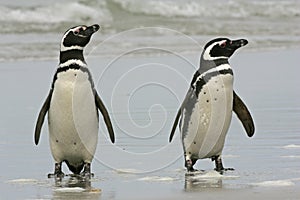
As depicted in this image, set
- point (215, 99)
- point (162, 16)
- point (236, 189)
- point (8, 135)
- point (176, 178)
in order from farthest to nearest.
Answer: point (162, 16) < point (8, 135) < point (215, 99) < point (176, 178) < point (236, 189)

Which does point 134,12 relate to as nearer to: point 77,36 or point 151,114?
point 151,114

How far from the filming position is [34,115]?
9.49 m

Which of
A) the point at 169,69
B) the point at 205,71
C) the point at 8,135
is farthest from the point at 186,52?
the point at 205,71

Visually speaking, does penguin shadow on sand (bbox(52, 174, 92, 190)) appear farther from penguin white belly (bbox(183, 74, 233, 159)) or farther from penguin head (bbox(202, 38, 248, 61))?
penguin head (bbox(202, 38, 248, 61))

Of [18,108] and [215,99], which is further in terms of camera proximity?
[18,108]

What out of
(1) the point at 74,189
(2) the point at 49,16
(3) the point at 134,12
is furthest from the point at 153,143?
(3) the point at 134,12

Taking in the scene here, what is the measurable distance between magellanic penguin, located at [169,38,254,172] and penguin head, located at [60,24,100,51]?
87 cm

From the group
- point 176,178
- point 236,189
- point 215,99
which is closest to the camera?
point 236,189

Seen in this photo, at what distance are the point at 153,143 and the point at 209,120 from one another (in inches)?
44.7

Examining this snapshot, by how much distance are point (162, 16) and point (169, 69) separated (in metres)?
15.8

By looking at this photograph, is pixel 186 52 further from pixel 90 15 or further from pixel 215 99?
pixel 90 15

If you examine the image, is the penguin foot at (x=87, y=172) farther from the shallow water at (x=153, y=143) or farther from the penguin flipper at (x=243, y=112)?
the penguin flipper at (x=243, y=112)

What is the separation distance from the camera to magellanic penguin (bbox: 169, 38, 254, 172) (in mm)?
6520

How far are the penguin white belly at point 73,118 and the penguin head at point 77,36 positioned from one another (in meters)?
0.19
